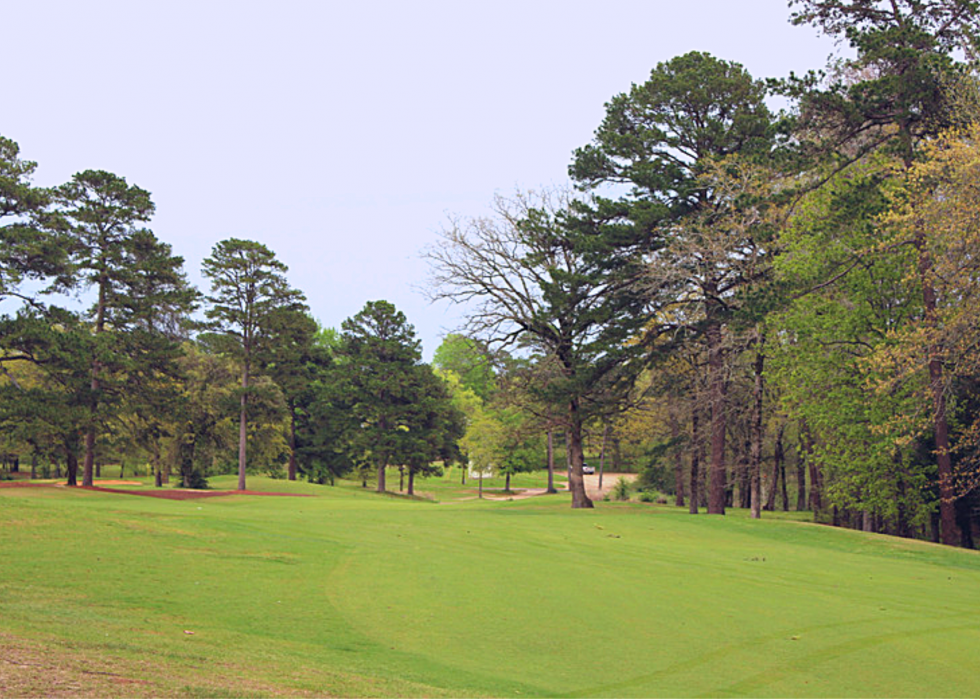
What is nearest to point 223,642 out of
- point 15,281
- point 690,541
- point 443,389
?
point 690,541

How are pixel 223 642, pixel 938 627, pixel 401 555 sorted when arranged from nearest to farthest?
pixel 223 642 < pixel 938 627 < pixel 401 555

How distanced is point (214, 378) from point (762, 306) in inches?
1513

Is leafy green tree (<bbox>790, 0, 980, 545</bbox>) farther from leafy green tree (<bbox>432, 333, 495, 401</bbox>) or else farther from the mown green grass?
leafy green tree (<bbox>432, 333, 495, 401</bbox>)

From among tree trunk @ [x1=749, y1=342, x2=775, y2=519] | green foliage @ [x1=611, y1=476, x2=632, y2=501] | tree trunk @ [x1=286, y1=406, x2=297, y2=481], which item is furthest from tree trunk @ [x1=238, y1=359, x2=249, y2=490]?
tree trunk @ [x1=749, y1=342, x2=775, y2=519]

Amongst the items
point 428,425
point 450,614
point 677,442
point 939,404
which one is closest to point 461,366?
point 428,425

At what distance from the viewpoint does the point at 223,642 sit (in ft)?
27.1

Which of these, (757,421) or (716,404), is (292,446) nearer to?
(716,404)

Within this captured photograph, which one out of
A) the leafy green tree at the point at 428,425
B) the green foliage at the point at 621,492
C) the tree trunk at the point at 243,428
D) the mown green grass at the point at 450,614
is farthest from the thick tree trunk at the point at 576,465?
the leafy green tree at the point at 428,425

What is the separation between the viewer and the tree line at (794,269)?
22344 millimetres

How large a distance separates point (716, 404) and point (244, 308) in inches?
1152

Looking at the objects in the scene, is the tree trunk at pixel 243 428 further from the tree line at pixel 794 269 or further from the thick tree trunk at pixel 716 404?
the thick tree trunk at pixel 716 404

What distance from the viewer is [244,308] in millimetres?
47500

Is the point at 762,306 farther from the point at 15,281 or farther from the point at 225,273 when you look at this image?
the point at 225,273

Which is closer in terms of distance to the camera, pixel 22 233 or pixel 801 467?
pixel 22 233
